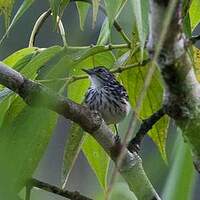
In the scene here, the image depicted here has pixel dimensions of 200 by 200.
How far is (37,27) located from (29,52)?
0.12 ft

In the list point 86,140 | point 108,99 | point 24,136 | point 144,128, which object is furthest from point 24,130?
point 108,99

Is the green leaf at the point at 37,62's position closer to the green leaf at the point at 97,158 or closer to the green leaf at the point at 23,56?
the green leaf at the point at 23,56

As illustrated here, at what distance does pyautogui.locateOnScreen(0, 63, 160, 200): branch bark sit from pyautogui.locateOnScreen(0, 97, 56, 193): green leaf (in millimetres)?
46

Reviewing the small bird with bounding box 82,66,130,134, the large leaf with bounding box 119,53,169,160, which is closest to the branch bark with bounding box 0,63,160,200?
the large leaf with bounding box 119,53,169,160

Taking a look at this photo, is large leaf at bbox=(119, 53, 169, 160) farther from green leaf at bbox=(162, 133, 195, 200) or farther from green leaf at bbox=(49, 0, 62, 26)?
green leaf at bbox=(162, 133, 195, 200)

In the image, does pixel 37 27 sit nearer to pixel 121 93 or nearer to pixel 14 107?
pixel 14 107

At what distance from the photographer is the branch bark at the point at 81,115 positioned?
71 centimetres

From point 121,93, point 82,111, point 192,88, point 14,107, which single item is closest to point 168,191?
point 192,88

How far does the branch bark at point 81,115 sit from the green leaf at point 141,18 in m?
0.13

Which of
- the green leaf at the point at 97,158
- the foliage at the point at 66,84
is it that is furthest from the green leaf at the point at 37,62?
the green leaf at the point at 97,158

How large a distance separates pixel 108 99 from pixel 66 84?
31.4 inches

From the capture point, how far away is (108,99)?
65.4 inches

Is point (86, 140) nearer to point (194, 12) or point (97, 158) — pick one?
point (97, 158)

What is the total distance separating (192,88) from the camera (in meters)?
0.58
